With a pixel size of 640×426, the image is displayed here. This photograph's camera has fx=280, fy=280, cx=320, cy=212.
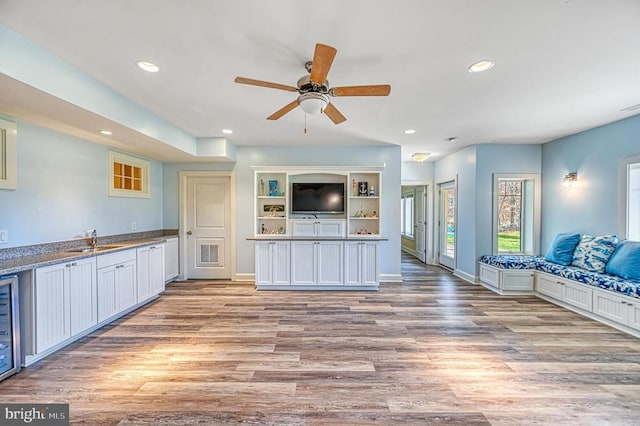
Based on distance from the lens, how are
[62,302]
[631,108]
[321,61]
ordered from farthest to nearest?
[631,108]
[62,302]
[321,61]

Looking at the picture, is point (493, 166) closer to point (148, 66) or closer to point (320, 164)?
point (320, 164)

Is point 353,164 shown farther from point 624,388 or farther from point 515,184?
point 624,388

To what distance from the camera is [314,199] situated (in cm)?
509

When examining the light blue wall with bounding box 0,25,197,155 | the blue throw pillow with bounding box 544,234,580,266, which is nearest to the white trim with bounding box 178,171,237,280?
the light blue wall with bounding box 0,25,197,155

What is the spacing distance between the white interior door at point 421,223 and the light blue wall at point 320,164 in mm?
2551

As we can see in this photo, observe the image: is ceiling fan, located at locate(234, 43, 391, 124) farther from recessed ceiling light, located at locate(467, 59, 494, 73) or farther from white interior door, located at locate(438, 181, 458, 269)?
white interior door, located at locate(438, 181, 458, 269)

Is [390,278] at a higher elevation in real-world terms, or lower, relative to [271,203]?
lower

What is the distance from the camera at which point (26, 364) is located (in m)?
2.44

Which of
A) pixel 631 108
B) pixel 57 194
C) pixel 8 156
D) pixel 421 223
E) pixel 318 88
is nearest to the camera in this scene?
pixel 318 88

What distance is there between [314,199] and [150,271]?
2.82 metres

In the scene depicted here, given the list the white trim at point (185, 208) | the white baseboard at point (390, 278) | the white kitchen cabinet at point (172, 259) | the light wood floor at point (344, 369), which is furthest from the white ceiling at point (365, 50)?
the white baseboard at point (390, 278)

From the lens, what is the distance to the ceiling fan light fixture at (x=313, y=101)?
7.61 feet

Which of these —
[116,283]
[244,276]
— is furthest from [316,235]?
[116,283]

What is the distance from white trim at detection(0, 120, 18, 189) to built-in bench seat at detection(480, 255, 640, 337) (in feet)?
21.4
